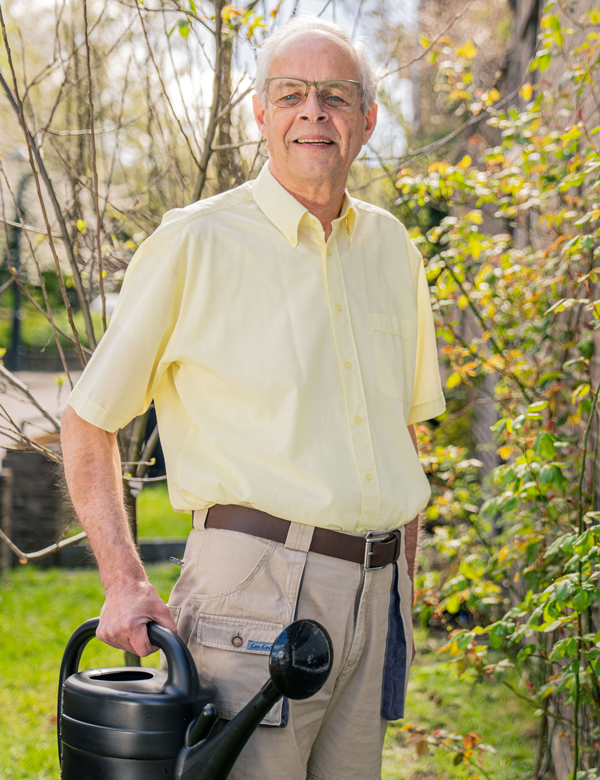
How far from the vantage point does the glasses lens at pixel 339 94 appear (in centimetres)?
172

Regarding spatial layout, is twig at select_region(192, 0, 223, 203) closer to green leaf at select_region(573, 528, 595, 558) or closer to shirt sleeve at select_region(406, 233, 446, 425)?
shirt sleeve at select_region(406, 233, 446, 425)

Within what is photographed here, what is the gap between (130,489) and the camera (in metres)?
2.31

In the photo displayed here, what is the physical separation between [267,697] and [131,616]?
307 millimetres

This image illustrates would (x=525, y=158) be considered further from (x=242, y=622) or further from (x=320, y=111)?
(x=242, y=622)

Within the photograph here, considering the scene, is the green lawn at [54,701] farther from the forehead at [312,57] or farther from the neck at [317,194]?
the forehead at [312,57]

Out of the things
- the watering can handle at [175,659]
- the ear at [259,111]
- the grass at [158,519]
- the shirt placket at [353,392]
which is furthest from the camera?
the grass at [158,519]

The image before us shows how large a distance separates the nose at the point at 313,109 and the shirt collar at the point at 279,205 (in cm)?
15

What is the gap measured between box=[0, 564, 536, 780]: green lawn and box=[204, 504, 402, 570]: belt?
6.08 feet

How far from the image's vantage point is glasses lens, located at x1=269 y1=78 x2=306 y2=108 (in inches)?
67.4

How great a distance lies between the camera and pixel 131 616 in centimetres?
140

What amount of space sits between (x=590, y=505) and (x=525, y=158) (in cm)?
137

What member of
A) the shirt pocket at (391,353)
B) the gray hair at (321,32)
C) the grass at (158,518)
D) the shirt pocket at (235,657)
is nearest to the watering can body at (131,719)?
the shirt pocket at (235,657)

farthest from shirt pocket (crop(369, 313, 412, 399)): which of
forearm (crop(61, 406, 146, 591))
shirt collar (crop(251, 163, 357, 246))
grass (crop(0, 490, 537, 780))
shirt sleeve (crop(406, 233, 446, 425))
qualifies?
grass (crop(0, 490, 537, 780))

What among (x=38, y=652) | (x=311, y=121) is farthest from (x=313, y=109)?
(x=38, y=652)
